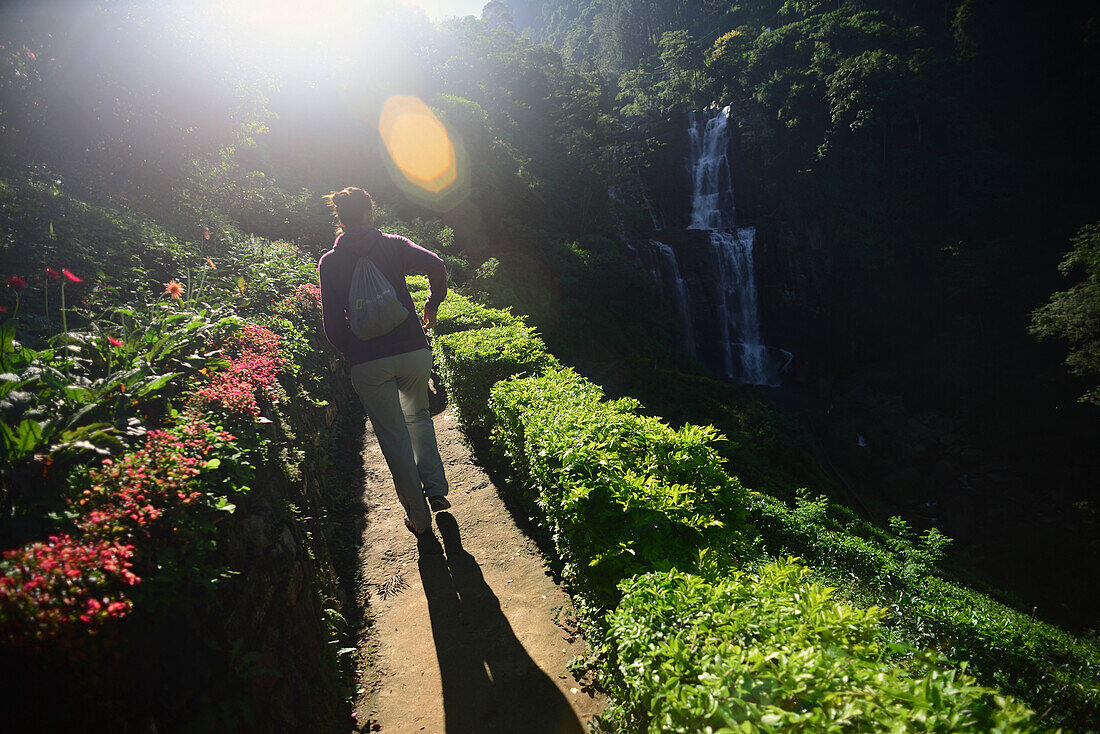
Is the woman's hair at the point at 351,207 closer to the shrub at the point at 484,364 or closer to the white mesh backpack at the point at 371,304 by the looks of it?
the white mesh backpack at the point at 371,304

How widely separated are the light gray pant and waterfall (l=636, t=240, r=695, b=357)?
2025cm

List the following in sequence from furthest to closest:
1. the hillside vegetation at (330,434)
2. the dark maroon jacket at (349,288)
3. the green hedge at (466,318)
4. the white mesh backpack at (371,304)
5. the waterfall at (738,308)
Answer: the waterfall at (738,308) < the green hedge at (466,318) < the dark maroon jacket at (349,288) < the white mesh backpack at (371,304) < the hillside vegetation at (330,434)

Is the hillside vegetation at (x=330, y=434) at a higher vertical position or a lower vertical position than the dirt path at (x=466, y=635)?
higher

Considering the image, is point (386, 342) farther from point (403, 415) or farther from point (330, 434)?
point (330, 434)

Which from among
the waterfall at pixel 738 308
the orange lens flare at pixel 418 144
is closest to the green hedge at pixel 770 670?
the orange lens flare at pixel 418 144

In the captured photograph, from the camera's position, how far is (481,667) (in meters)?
2.75

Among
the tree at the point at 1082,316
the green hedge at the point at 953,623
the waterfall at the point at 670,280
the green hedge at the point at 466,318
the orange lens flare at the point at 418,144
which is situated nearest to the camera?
the green hedge at the point at 953,623

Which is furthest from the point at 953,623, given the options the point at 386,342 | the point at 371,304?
the point at 371,304

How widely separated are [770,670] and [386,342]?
284 centimetres

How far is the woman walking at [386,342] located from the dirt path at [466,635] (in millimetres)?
465

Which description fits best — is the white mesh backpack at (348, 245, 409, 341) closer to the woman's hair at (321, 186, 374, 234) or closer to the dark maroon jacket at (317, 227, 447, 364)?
the dark maroon jacket at (317, 227, 447, 364)

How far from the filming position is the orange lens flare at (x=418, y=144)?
2091 cm

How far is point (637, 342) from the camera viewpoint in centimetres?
1662

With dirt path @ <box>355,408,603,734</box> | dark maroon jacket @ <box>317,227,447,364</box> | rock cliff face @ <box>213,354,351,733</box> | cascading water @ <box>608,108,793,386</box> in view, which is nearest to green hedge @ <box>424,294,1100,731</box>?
dirt path @ <box>355,408,603,734</box>
